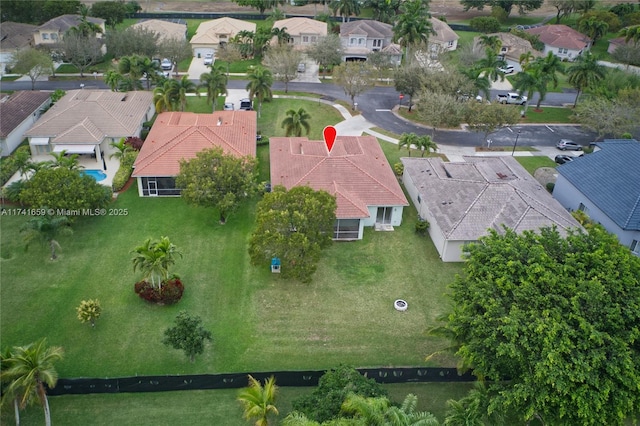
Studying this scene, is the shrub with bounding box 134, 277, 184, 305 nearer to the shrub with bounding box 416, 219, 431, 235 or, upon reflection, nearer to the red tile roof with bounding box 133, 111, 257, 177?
the red tile roof with bounding box 133, 111, 257, 177

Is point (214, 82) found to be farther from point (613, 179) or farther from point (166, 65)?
point (613, 179)

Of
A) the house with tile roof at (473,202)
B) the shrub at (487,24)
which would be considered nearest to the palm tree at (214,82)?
the house with tile roof at (473,202)

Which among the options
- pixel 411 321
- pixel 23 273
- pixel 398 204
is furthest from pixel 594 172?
pixel 23 273

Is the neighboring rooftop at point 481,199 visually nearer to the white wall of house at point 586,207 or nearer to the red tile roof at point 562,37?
the white wall of house at point 586,207

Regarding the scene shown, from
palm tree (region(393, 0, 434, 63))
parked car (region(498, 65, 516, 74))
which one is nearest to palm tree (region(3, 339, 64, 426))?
palm tree (region(393, 0, 434, 63))

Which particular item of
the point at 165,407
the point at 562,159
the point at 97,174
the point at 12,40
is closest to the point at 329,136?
the point at 97,174
